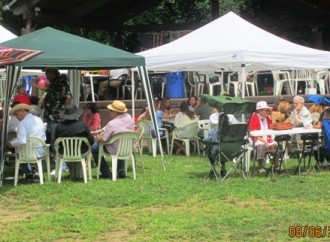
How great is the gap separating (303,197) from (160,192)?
1.85 meters

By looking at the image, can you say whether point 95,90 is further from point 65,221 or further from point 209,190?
point 65,221

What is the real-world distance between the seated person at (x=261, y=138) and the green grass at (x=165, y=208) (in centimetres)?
39

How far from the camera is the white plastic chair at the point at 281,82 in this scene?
54.2 ft

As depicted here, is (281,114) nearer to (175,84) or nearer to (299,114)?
(299,114)

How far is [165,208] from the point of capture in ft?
23.0

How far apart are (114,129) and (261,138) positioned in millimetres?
2289

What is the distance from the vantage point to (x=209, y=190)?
7941mm

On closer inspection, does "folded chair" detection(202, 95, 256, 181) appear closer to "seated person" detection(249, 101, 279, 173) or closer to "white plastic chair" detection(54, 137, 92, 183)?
"seated person" detection(249, 101, 279, 173)

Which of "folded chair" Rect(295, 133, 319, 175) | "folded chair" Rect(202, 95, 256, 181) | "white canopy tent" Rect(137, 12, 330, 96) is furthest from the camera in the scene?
"white canopy tent" Rect(137, 12, 330, 96)

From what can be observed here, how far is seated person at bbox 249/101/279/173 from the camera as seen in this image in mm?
9156

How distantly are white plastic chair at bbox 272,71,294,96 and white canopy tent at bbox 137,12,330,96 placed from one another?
4.59 metres

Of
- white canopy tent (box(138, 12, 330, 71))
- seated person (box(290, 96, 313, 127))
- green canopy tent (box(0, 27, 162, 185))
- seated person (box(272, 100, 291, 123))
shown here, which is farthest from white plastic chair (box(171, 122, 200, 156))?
green canopy tent (box(0, 27, 162, 185))
